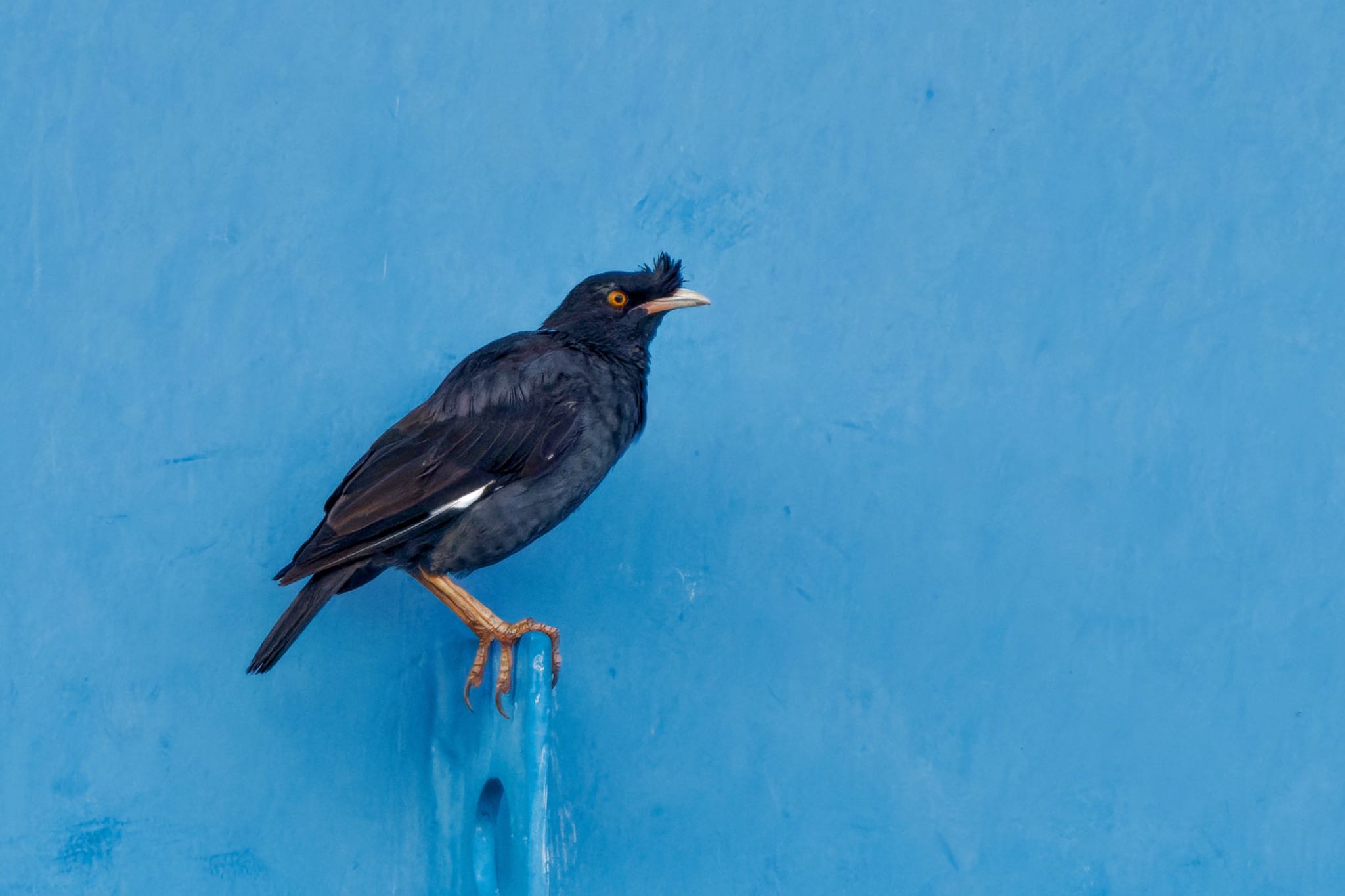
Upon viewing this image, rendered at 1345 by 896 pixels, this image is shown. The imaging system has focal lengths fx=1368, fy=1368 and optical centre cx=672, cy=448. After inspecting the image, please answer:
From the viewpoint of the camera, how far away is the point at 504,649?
2.49 meters

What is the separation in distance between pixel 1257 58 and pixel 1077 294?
0.65 m

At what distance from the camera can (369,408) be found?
2.66m

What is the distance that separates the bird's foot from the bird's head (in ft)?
1.85

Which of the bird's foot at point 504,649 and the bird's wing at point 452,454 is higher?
the bird's wing at point 452,454

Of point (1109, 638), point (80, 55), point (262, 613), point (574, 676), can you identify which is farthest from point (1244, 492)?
point (80, 55)

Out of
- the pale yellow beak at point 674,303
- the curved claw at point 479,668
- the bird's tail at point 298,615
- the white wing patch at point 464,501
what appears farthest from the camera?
the pale yellow beak at point 674,303

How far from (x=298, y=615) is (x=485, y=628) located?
0.36 m

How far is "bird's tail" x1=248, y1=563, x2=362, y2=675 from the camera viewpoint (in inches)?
89.4

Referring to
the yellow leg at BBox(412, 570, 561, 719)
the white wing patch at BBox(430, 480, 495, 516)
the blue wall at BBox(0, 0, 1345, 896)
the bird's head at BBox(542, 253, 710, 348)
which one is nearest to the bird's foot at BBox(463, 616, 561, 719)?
the yellow leg at BBox(412, 570, 561, 719)

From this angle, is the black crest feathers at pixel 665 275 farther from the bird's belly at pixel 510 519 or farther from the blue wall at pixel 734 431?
the bird's belly at pixel 510 519

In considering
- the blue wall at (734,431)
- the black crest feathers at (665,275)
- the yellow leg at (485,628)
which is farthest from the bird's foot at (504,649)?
the black crest feathers at (665,275)

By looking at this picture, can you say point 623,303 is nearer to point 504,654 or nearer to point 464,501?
point 464,501

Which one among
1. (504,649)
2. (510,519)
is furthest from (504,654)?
(510,519)

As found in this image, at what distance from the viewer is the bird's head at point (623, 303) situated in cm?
264
